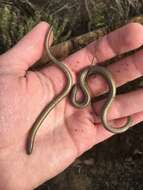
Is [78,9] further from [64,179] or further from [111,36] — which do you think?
[64,179]

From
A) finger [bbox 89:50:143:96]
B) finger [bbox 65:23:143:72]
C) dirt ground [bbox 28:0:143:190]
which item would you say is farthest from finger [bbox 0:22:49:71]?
dirt ground [bbox 28:0:143:190]

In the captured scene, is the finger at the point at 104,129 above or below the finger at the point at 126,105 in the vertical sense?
below

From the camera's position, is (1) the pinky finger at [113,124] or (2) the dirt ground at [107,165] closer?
(1) the pinky finger at [113,124]

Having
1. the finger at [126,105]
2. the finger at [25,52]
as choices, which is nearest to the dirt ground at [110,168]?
the finger at [126,105]

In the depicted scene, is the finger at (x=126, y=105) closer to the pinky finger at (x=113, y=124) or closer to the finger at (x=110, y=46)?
the pinky finger at (x=113, y=124)

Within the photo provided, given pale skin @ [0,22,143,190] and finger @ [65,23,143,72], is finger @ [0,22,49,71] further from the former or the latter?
finger @ [65,23,143,72]

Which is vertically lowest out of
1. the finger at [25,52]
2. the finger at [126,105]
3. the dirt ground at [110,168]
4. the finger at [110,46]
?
the dirt ground at [110,168]

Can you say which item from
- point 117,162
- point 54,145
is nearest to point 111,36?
point 54,145
